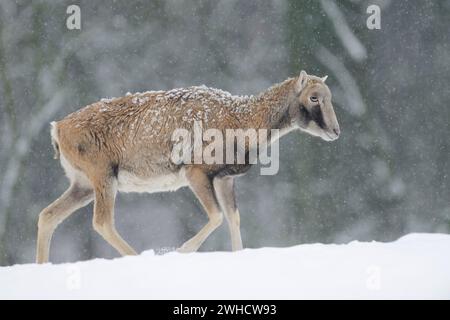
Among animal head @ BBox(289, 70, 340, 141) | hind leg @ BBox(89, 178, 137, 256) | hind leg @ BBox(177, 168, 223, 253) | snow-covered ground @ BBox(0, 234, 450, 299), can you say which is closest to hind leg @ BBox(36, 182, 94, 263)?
hind leg @ BBox(89, 178, 137, 256)

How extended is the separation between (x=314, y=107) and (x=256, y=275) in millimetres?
3467

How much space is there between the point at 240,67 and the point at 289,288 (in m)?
9.66

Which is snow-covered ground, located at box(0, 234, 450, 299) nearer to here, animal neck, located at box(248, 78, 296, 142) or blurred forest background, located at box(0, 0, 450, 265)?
animal neck, located at box(248, 78, 296, 142)

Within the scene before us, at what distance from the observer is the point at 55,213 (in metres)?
10.7

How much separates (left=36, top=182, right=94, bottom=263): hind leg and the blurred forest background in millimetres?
5311

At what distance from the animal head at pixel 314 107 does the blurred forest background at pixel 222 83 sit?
562cm

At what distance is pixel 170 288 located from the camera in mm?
7344

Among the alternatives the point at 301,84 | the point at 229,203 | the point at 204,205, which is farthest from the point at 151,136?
the point at 301,84

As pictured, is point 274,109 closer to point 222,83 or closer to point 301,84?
point 301,84

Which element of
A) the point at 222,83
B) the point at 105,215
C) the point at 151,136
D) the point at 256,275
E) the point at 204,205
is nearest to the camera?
the point at 256,275

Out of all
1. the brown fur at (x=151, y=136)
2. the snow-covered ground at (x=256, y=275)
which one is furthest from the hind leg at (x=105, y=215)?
the snow-covered ground at (x=256, y=275)

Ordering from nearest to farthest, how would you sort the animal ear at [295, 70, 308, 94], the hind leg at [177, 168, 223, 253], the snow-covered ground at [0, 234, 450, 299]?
the snow-covered ground at [0, 234, 450, 299] < the hind leg at [177, 168, 223, 253] < the animal ear at [295, 70, 308, 94]

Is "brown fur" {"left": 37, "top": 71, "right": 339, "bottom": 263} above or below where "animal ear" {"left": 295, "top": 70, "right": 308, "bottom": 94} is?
below

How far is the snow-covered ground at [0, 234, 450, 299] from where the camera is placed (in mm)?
7102
